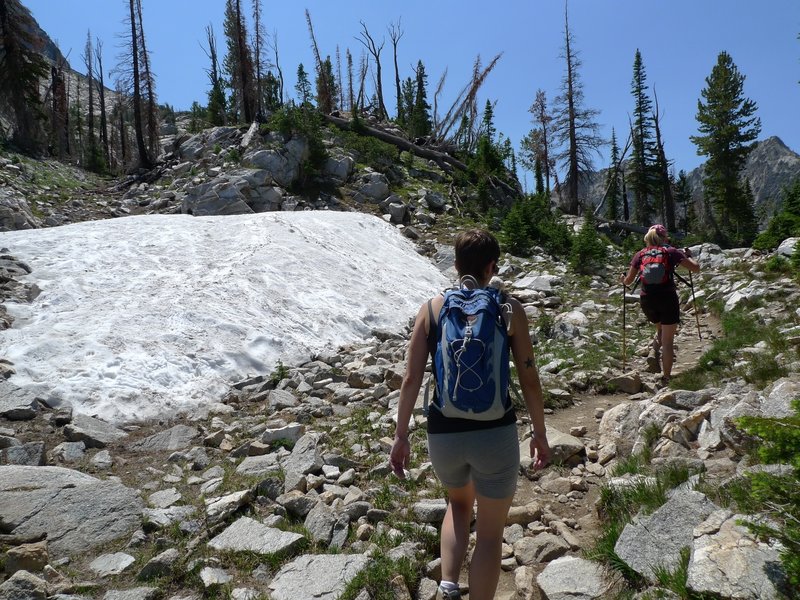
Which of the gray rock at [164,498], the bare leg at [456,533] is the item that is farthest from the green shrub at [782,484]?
the gray rock at [164,498]

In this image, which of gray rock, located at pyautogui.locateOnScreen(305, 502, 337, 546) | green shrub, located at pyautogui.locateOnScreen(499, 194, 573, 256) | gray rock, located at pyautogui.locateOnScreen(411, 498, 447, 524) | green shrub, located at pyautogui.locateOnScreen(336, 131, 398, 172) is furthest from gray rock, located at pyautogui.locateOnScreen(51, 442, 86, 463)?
green shrub, located at pyautogui.locateOnScreen(336, 131, 398, 172)

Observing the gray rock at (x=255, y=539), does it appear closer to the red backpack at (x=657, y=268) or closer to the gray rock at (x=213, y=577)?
the gray rock at (x=213, y=577)

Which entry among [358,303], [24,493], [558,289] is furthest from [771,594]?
[558,289]

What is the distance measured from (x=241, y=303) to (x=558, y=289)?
933cm

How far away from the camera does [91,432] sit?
20.6 ft

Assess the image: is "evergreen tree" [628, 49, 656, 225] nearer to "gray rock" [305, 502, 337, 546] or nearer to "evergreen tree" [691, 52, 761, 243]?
"evergreen tree" [691, 52, 761, 243]

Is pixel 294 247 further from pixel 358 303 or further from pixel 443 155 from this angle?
pixel 443 155

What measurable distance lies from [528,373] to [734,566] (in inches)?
54.3

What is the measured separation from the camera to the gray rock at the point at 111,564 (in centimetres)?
383

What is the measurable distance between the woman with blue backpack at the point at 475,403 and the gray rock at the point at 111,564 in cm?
249

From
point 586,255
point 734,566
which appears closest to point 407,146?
point 586,255

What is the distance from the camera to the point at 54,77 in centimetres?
4175

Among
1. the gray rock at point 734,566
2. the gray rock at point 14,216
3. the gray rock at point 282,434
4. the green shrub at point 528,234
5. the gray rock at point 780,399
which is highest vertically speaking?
the gray rock at point 14,216

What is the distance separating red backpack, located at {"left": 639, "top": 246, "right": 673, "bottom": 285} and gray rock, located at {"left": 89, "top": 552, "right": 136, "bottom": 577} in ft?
22.5
